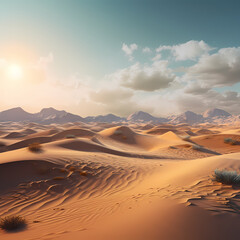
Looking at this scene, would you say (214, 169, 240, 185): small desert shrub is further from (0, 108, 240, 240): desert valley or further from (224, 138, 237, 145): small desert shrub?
(224, 138, 237, 145): small desert shrub

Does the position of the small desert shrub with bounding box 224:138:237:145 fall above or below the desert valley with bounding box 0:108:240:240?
below

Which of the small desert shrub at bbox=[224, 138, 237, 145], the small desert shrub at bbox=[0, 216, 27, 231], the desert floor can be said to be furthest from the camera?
the small desert shrub at bbox=[224, 138, 237, 145]

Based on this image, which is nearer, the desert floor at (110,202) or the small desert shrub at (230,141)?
the desert floor at (110,202)

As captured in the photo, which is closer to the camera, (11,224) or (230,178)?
(11,224)

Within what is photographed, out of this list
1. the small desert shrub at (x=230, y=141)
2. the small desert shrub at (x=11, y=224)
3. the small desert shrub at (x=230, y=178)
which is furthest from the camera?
the small desert shrub at (x=230, y=141)

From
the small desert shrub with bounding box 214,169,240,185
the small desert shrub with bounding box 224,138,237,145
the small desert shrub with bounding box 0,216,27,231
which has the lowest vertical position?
the small desert shrub with bounding box 224,138,237,145

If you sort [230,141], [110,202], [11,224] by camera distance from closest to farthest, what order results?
[11,224], [110,202], [230,141]

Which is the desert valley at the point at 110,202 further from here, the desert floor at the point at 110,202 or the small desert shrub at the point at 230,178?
the small desert shrub at the point at 230,178

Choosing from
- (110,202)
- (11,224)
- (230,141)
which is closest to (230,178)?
(110,202)

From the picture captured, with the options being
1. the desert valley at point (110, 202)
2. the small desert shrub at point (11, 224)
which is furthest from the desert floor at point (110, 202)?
the small desert shrub at point (11, 224)

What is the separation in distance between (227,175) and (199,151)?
13.7 metres

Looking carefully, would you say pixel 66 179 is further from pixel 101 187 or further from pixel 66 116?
pixel 66 116

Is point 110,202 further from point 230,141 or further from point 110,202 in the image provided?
point 230,141

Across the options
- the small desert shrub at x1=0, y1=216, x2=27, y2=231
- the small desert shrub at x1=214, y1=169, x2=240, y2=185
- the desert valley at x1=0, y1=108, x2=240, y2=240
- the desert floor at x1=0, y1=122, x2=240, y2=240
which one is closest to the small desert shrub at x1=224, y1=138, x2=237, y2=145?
the desert valley at x1=0, y1=108, x2=240, y2=240
